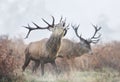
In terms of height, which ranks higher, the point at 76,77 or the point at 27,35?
the point at 27,35

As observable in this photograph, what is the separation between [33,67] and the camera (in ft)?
36.3

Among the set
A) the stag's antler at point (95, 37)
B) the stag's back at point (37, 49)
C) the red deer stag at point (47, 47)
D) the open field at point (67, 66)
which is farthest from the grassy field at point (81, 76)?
the stag's antler at point (95, 37)

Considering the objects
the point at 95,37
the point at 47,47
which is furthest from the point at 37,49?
the point at 95,37

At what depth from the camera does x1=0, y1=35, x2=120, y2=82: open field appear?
11.0 m

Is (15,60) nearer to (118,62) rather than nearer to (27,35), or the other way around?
(27,35)

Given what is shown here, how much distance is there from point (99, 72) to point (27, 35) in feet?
4.75

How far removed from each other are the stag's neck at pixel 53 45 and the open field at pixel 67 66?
15 centimetres

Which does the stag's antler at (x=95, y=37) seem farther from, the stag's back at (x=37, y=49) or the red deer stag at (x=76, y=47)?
the stag's back at (x=37, y=49)

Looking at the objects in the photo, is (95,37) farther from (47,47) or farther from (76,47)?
(47,47)

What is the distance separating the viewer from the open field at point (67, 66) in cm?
1104

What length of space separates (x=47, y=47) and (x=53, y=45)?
12 cm

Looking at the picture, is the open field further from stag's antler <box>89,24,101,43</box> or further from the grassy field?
stag's antler <box>89,24,101,43</box>

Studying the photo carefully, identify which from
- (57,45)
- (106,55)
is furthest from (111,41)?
(57,45)

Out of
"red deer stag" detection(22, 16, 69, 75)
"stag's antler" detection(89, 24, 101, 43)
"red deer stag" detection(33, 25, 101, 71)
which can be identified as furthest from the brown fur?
"stag's antler" detection(89, 24, 101, 43)
